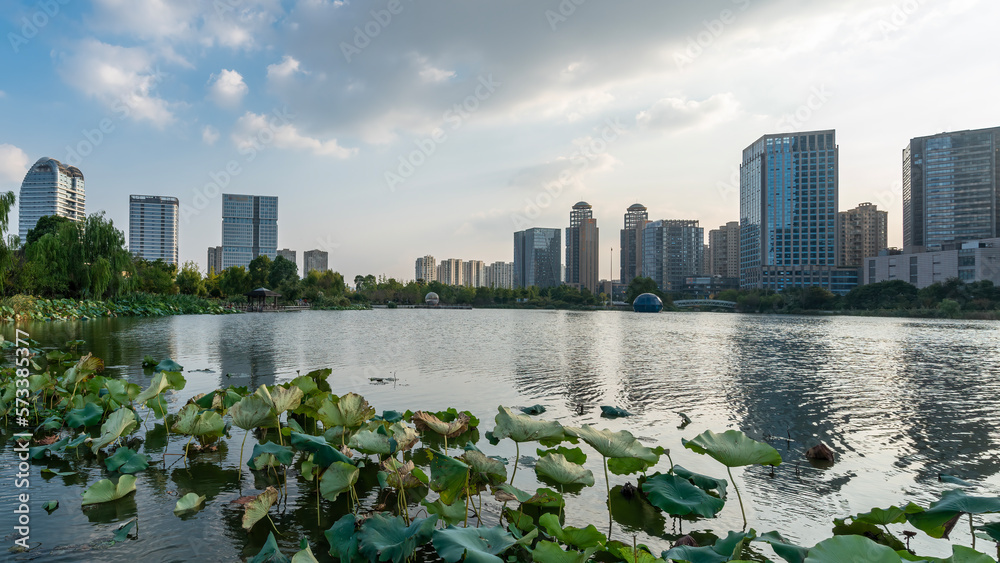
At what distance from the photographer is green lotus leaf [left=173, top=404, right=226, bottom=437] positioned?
3.93 metres

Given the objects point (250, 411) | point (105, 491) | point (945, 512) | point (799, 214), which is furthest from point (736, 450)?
point (799, 214)

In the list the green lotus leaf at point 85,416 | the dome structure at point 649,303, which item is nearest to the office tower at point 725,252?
the dome structure at point 649,303

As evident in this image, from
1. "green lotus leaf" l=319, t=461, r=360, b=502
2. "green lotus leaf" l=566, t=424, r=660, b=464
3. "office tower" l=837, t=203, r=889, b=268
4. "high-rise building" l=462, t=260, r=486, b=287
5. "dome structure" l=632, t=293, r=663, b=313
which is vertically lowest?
"dome structure" l=632, t=293, r=663, b=313

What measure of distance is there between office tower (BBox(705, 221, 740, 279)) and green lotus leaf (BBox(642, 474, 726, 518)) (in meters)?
132

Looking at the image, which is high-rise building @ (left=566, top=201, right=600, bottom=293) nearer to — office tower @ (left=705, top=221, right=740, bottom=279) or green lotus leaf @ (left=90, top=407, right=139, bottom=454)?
office tower @ (left=705, top=221, right=740, bottom=279)

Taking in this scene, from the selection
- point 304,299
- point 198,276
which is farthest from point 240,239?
point 198,276

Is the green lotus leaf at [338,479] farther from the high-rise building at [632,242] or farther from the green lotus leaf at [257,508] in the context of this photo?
the high-rise building at [632,242]

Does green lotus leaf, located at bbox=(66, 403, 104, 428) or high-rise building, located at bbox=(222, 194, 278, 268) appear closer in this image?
green lotus leaf, located at bbox=(66, 403, 104, 428)

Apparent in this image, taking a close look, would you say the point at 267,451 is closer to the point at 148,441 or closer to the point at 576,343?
the point at 148,441

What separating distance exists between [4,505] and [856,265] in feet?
389

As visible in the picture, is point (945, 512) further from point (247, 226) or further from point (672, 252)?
point (672, 252)

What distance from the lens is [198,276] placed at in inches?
2080

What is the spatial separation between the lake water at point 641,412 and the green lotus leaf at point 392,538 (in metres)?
0.61

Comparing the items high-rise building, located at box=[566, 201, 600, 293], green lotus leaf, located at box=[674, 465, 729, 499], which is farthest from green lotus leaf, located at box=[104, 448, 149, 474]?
high-rise building, located at box=[566, 201, 600, 293]
